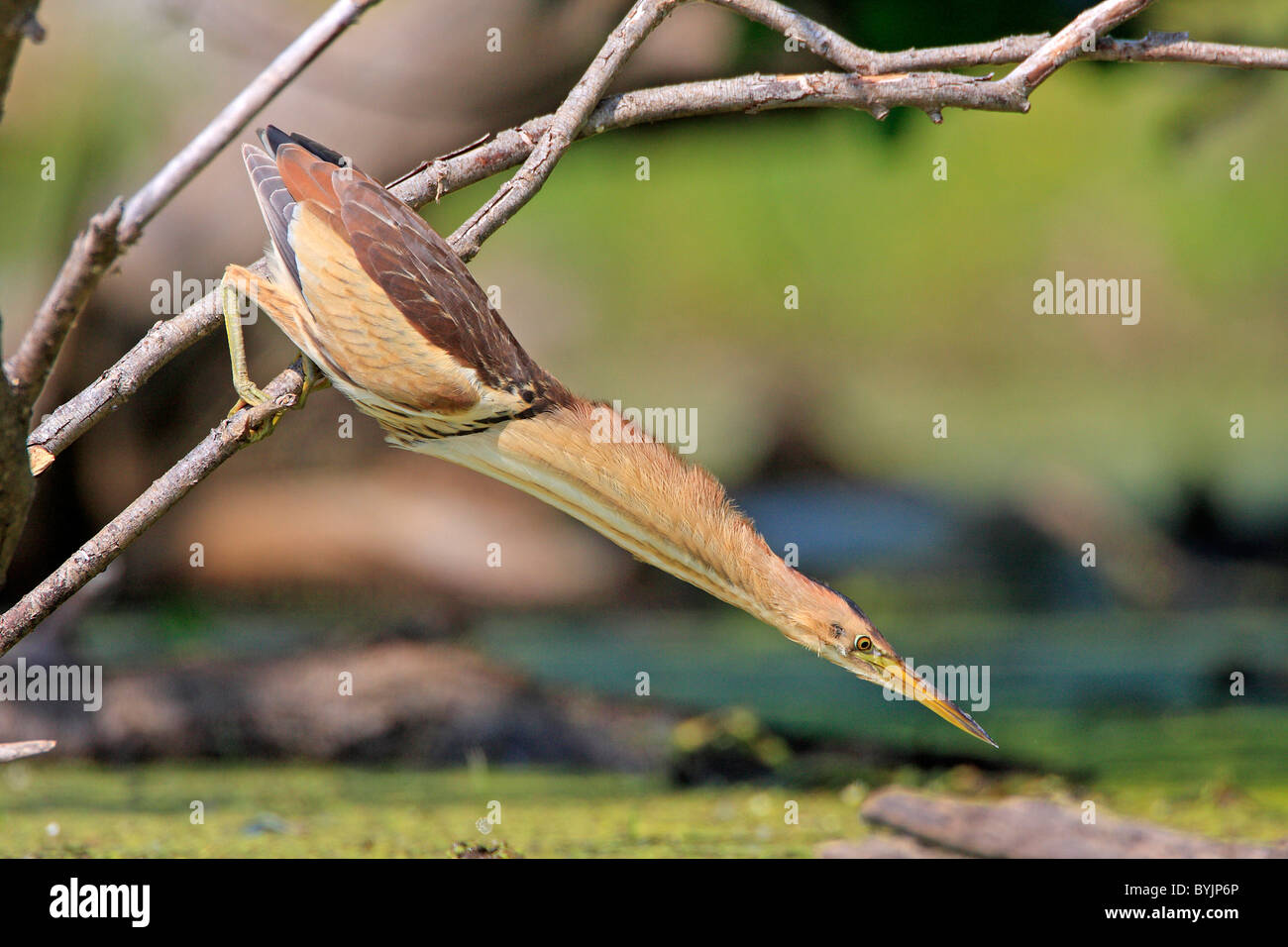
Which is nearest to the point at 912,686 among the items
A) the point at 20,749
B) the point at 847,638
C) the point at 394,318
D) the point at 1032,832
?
the point at 847,638

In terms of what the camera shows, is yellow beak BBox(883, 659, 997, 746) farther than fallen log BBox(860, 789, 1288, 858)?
No

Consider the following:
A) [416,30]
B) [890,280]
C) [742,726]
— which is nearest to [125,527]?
[742,726]

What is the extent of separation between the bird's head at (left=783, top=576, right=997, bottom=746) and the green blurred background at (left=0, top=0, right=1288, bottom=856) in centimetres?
129

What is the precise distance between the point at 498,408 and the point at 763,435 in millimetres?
3240

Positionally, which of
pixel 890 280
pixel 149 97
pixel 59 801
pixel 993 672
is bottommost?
pixel 59 801

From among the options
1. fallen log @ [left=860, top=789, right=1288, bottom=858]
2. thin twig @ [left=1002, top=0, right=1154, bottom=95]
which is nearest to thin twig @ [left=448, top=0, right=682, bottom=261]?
thin twig @ [left=1002, top=0, right=1154, bottom=95]

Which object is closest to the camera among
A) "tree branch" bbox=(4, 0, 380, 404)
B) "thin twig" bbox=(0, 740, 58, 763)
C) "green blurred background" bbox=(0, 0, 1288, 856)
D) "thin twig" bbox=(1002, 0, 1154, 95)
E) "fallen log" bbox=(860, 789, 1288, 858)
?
"tree branch" bbox=(4, 0, 380, 404)

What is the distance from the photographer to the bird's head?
1549 mm

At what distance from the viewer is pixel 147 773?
3.16 m

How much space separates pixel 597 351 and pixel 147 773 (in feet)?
7.43

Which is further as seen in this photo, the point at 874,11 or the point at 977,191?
the point at 977,191

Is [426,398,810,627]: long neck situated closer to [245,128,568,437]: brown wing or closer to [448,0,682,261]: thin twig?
[245,128,568,437]: brown wing

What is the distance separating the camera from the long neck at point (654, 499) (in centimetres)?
153
